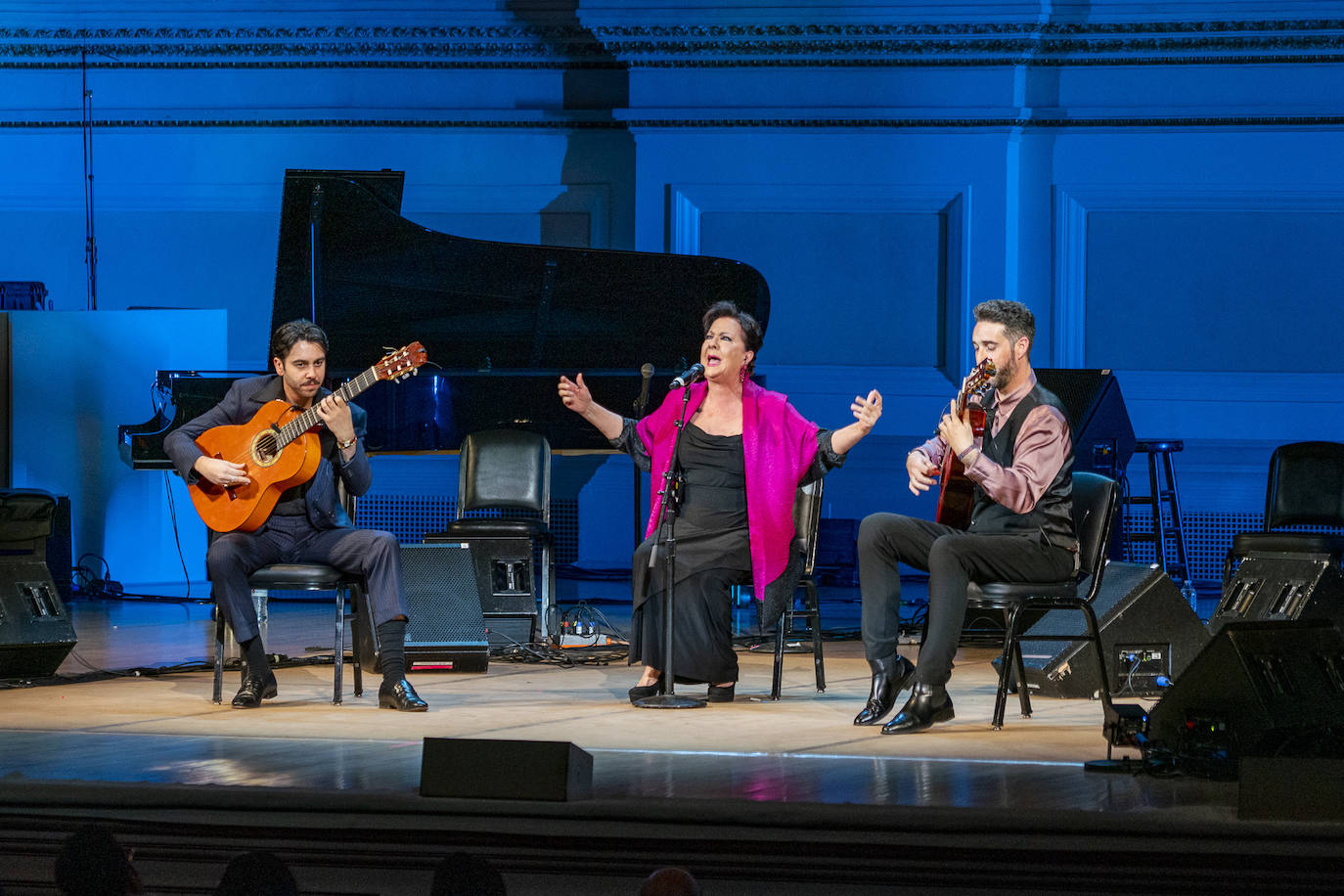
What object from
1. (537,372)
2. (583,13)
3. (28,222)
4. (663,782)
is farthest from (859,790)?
(28,222)

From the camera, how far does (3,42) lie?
356 inches

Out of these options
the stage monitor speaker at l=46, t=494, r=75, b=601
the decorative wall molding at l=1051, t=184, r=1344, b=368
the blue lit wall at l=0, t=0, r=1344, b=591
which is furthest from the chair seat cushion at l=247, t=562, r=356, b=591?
the decorative wall molding at l=1051, t=184, r=1344, b=368

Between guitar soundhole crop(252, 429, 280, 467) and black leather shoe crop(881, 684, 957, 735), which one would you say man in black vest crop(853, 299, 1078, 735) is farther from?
guitar soundhole crop(252, 429, 280, 467)

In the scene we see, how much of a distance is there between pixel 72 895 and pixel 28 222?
7664mm

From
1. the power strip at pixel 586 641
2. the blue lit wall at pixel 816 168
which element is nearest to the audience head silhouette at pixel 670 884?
the power strip at pixel 586 641

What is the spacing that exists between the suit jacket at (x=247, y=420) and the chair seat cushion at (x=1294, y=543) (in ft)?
10.7

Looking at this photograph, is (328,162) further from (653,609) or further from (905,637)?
(653,609)

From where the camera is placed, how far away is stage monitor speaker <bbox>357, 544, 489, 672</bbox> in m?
4.95

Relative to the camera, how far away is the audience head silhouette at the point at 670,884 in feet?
7.32

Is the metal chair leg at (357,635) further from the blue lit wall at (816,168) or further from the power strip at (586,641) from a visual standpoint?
the blue lit wall at (816,168)

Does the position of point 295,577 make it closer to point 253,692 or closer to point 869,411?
point 253,692

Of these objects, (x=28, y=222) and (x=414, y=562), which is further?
(x=28, y=222)

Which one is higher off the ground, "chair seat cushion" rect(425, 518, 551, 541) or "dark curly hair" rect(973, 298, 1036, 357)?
"dark curly hair" rect(973, 298, 1036, 357)

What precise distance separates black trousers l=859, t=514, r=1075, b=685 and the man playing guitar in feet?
4.22
